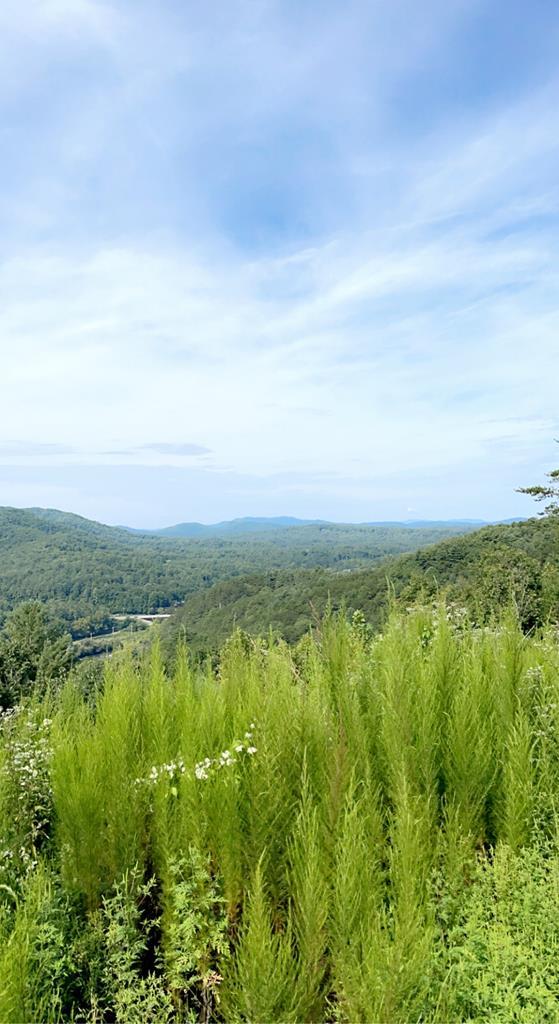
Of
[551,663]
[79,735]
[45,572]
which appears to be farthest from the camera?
[45,572]

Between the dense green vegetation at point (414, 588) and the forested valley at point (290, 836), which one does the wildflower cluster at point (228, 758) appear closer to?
the forested valley at point (290, 836)

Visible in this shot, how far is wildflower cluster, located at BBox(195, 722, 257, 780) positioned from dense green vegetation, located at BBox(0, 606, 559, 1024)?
16 mm

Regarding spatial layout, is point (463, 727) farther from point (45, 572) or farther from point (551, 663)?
point (45, 572)

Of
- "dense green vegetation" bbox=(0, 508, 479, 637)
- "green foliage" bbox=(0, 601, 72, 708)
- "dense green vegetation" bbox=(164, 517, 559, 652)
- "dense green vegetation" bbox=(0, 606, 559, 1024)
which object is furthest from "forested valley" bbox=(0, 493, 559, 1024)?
"dense green vegetation" bbox=(0, 508, 479, 637)

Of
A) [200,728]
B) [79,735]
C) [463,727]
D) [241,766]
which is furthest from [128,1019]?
[463,727]

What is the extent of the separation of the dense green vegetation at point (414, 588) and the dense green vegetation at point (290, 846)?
2.59ft

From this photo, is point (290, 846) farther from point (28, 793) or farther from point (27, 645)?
point (27, 645)

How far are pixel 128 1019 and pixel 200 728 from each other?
4.01ft

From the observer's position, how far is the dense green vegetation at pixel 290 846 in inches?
75.4

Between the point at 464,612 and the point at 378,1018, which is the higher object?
the point at 464,612

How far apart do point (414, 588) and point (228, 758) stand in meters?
3.88

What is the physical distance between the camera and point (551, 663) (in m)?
3.89

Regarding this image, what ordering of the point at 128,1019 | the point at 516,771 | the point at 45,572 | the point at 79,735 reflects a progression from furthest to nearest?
the point at 45,572 → the point at 79,735 → the point at 516,771 → the point at 128,1019

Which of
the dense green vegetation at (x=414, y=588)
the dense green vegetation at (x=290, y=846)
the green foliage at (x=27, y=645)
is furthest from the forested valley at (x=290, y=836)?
the green foliage at (x=27, y=645)
